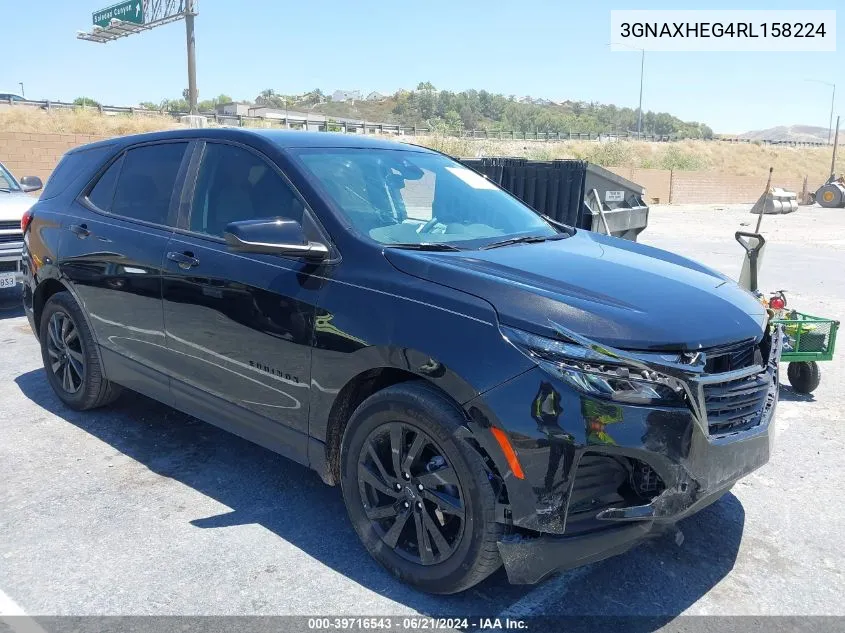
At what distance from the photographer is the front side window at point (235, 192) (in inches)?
138

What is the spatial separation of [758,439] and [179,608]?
7.68ft

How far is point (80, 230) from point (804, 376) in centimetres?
529

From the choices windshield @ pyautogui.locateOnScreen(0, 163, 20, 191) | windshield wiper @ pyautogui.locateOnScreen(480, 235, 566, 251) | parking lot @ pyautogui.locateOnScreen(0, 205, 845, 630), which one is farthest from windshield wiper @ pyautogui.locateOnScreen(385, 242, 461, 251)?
windshield @ pyautogui.locateOnScreen(0, 163, 20, 191)

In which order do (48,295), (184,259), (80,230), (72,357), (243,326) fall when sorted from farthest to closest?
1. (48,295)
2. (72,357)
3. (80,230)
4. (184,259)
5. (243,326)

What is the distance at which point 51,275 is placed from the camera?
4844 millimetres

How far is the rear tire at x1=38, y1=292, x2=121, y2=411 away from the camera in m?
4.69

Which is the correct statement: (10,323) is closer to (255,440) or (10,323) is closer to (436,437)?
(255,440)

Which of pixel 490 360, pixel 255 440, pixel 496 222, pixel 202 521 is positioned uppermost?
pixel 496 222

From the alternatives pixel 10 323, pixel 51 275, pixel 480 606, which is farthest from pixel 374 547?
pixel 10 323

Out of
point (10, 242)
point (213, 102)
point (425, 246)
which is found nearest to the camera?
point (425, 246)

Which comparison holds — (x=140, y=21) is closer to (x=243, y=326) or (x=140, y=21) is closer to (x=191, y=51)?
(x=191, y=51)

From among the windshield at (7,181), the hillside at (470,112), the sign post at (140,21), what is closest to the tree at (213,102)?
the hillside at (470,112)

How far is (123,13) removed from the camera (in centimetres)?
4203

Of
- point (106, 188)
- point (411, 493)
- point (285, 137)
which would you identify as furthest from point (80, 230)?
point (411, 493)
